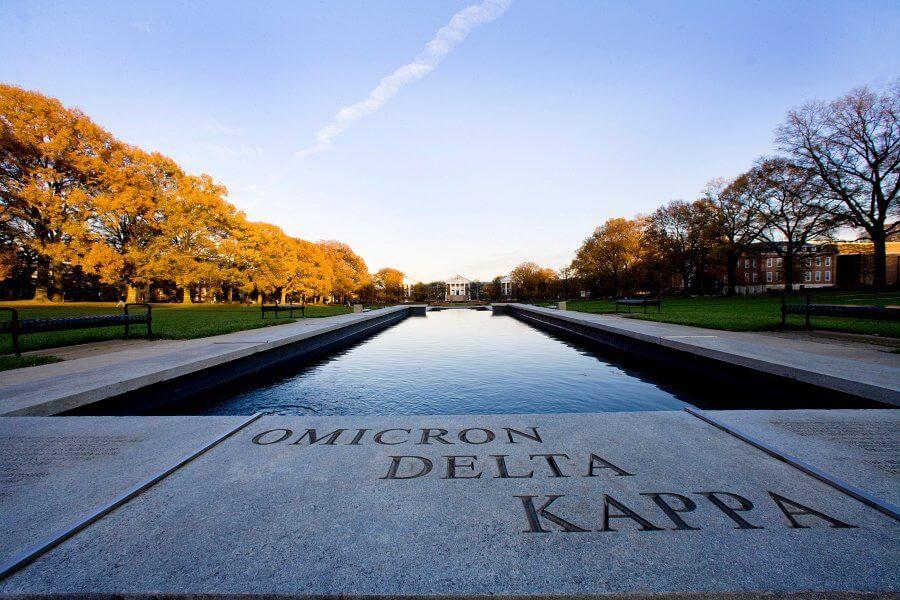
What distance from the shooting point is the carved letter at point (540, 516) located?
1.78 meters

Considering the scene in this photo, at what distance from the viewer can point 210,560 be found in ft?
5.22

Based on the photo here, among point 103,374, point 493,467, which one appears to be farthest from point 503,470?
point 103,374

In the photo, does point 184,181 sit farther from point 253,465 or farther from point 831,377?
point 831,377

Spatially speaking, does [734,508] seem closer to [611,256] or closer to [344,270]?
[611,256]

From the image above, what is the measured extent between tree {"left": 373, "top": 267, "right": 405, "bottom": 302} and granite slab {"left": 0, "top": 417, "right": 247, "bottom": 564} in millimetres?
65572

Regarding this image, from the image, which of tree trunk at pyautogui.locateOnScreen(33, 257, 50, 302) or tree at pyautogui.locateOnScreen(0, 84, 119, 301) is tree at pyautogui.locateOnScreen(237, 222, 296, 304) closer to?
tree at pyautogui.locateOnScreen(0, 84, 119, 301)

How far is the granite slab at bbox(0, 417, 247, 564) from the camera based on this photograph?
193 centimetres

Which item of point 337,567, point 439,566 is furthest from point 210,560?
point 439,566

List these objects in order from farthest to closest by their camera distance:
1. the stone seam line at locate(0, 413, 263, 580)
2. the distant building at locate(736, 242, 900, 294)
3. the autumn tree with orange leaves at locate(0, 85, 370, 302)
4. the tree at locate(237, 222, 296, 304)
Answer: the distant building at locate(736, 242, 900, 294) → the tree at locate(237, 222, 296, 304) → the autumn tree with orange leaves at locate(0, 85, 370, 302) → the stone seam line at locate(0, 413, 263, 580)

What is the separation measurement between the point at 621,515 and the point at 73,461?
3.60m

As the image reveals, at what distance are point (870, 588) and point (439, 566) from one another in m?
1.60

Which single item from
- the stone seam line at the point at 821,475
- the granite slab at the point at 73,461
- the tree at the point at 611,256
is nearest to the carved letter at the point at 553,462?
the stone seam line at the point at 821,475

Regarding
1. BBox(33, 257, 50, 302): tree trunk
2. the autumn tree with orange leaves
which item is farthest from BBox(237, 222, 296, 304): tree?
BBox(33, 257, 50, 302): tree trunk

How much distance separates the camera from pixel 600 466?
2.46 meters
